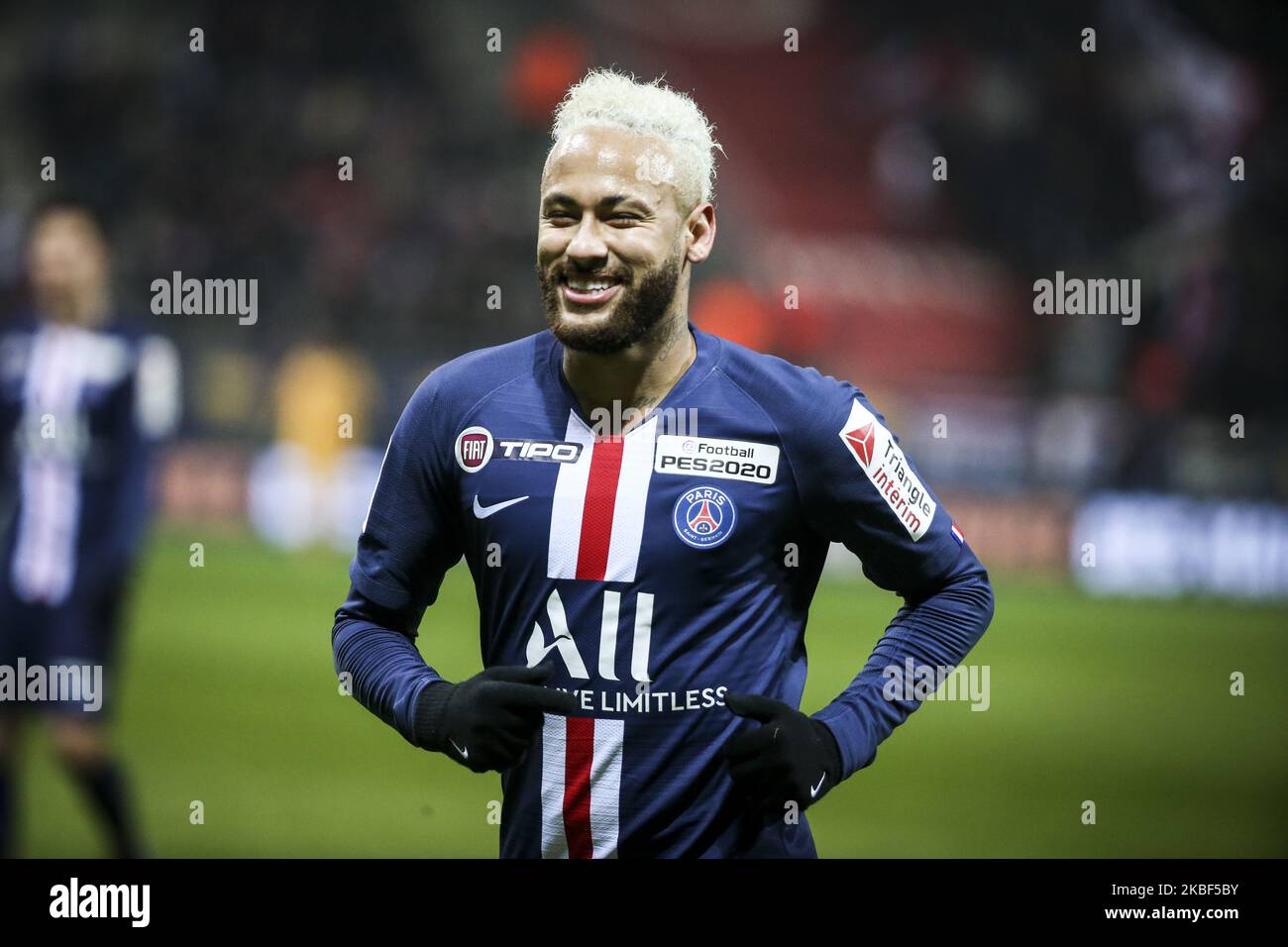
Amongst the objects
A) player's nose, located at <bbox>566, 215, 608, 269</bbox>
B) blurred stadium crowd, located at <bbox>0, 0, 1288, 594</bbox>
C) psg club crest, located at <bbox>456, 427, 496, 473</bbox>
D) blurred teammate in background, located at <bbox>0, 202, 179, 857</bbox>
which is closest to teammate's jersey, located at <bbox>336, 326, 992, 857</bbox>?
psg club crest, located at <bbox>456, 427, 496, 473</bbox>

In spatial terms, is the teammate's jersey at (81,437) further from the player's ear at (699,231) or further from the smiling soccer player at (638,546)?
the player's ear at (699,231)

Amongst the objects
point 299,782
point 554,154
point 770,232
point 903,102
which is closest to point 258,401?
point 299,782

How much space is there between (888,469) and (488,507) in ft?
2.69

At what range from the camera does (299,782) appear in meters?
7.30

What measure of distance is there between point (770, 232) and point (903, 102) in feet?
7.84

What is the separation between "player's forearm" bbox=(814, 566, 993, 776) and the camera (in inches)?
116

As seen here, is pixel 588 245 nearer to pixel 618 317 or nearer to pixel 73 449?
pixel 618 317

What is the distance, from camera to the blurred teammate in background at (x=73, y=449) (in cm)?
573

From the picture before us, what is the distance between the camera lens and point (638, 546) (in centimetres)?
290

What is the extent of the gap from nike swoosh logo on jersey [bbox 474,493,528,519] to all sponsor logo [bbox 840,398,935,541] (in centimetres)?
68
